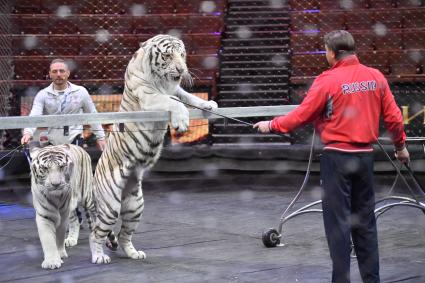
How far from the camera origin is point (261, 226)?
7.34m

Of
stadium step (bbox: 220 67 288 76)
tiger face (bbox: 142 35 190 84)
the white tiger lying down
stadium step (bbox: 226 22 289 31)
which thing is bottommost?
the white tiger lying down

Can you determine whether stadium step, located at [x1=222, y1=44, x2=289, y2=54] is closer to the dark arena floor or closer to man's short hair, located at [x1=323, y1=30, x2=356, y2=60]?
the dark arena floor

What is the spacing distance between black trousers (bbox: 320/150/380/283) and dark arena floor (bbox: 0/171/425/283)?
595mm

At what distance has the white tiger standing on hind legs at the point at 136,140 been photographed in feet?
17.7

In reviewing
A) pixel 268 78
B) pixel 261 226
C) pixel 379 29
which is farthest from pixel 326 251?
pixel 379 29

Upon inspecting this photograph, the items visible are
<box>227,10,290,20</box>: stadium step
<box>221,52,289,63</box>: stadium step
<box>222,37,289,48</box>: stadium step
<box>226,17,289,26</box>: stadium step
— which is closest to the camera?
<box>221,52,289,63</box>: stadium step

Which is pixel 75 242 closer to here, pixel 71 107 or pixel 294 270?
pixel 71 107

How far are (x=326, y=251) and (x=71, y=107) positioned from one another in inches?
103

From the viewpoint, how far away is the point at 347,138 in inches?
172

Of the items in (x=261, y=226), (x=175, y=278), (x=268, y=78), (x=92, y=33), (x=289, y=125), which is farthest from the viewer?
(x=92, y=33)

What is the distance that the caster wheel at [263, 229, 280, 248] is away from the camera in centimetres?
616

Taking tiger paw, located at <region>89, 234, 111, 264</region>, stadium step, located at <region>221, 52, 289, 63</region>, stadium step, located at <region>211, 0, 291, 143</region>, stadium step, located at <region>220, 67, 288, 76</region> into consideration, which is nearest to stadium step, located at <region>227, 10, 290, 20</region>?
stadium step, located at <region>211, 0, 291, 143</region>

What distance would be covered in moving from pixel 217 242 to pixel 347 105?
2.56 m

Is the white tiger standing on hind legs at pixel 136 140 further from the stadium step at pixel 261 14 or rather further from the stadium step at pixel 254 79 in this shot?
the stadium step at pixel 261 14
